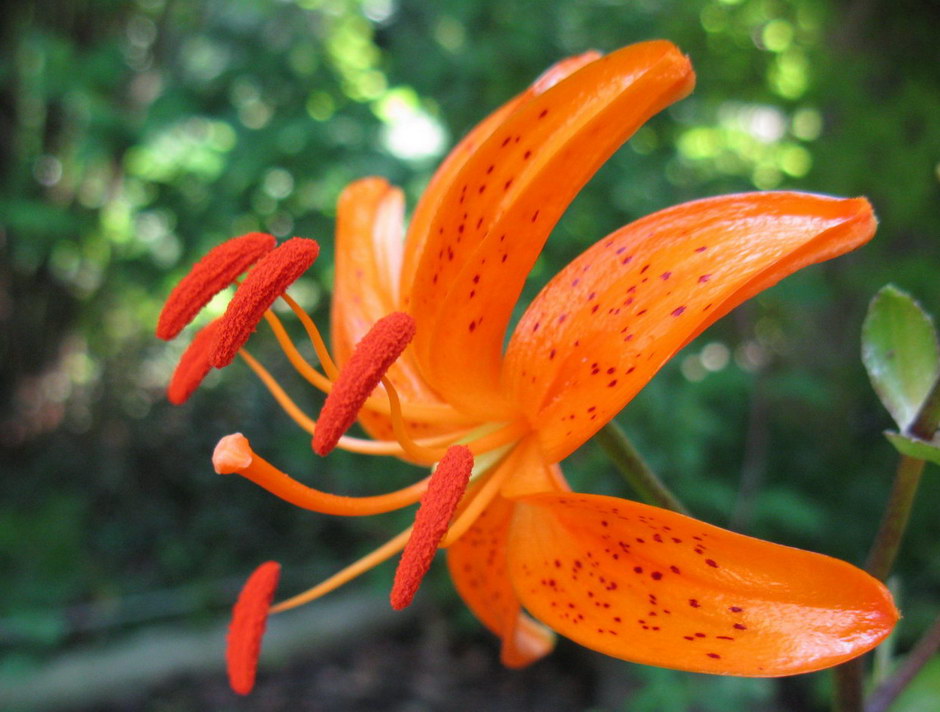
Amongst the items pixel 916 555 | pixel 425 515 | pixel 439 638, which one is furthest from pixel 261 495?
pixel 425 515

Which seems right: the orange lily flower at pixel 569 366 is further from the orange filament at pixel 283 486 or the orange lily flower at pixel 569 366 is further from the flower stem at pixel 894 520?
the flower stem at pixel 894 520

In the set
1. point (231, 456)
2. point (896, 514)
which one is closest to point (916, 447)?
point (896, 514)

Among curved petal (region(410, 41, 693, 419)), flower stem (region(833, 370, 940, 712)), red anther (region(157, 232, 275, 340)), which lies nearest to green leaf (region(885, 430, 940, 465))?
flower stem (region(833, 370, 940, 712))

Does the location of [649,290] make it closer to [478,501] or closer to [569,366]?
[569,366]

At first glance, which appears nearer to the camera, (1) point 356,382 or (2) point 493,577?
(1) point 356,382

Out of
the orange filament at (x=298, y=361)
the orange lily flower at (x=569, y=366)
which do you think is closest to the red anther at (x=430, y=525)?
the orange lily flower at (x=569, y=366)

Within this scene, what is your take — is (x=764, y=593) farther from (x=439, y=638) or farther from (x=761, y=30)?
(x=439, y=638)
